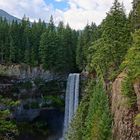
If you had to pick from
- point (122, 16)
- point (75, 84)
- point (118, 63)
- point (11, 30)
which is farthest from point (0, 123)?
point (11, 30)

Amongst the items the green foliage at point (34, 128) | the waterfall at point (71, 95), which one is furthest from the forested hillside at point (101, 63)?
the green foliage at point (34, 128)

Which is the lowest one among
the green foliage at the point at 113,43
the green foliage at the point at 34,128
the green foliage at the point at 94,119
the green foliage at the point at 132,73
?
the green foliage at the point at 34,128

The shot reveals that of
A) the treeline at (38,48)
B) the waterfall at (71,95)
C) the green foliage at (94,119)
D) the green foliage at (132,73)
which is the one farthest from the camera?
the treeline at (38,48)

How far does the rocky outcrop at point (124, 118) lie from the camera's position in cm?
3531

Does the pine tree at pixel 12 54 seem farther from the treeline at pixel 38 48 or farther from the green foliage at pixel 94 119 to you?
the green foliage at pixel 94 119

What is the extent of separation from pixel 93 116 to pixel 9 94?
3555 cm

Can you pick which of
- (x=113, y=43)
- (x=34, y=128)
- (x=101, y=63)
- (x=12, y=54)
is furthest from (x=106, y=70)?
(x=12, y=54)

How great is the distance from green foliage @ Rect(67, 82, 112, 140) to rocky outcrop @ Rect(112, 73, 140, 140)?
4.17 feet

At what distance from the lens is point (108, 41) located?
5003 centimetres

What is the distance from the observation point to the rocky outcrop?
3531cm

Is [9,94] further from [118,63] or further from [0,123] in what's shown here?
[0,123]

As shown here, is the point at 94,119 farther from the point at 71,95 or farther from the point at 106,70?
the point at 71,95

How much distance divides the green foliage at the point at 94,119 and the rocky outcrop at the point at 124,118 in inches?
50.0

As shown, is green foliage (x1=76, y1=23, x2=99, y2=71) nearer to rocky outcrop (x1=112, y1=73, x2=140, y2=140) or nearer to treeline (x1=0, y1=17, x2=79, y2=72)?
treeline (x1=0, y1=17, x2=79, y2=72)
